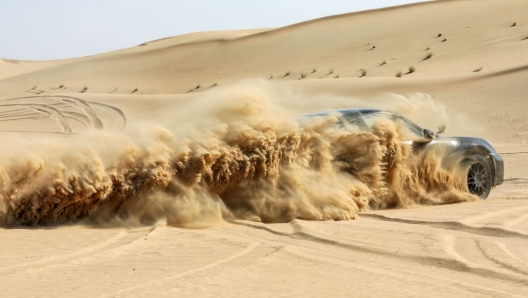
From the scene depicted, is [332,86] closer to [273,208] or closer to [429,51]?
[429,51]

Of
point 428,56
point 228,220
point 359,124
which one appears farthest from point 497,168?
point 428,56

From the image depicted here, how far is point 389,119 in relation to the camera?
11609 millimetres

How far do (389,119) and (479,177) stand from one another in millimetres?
2009

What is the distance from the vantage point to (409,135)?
38.8 ft

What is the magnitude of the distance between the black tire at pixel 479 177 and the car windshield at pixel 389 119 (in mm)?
1086

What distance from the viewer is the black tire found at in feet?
40.5

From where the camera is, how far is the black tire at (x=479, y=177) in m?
12.4

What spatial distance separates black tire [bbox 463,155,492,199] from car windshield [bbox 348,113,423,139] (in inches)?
42.7

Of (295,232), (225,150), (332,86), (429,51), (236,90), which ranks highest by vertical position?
(429,51)

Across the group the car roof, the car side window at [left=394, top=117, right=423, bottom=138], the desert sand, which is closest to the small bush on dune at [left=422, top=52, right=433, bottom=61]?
the desert sand

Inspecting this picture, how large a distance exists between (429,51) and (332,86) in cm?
1578

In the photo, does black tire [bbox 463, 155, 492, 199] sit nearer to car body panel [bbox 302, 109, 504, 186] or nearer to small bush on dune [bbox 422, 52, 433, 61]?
car body panel [bbox 302, 109, 504, 186]

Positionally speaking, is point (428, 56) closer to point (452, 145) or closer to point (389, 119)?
point (452, 145)

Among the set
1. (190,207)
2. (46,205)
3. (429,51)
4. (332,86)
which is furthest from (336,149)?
(429,51)
